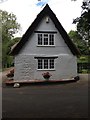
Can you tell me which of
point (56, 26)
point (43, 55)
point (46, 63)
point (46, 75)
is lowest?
point (46, 75)

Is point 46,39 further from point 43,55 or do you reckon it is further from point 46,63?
point 46,63

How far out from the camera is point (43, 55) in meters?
28.6

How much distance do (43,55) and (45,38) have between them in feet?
5.49

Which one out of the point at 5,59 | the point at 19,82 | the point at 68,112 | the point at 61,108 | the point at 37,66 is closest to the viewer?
the point at 68,112

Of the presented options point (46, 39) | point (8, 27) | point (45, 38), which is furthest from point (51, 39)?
point (8, 27)

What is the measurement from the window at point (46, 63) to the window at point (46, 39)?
1.57 meters

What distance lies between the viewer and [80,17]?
18406 millimetres

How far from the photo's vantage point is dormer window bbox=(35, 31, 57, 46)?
2862 centimetres

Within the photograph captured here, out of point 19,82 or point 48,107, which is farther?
point 19,82

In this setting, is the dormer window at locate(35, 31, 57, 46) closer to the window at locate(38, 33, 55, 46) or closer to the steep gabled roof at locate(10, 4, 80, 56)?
the window at locate(38, 33, 55, 46)

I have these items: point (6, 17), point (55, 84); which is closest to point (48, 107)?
point (55, 84)

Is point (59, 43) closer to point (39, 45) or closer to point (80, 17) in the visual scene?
point (39, 45)

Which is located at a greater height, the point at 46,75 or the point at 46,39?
the point at 46,39

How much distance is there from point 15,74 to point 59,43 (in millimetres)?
5250
